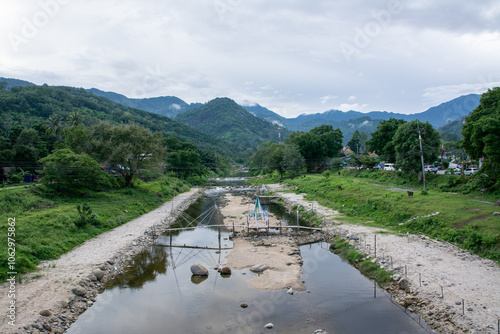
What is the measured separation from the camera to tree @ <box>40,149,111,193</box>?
33.7 m

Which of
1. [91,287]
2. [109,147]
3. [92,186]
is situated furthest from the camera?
[109,147]

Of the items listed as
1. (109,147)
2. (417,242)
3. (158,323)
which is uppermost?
(109,147)

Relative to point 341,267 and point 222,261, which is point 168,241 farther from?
point 341,267

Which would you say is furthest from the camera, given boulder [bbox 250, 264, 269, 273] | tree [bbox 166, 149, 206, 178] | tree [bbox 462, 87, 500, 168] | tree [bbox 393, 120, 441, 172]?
tree [bbox 166, 149, 206, 178]

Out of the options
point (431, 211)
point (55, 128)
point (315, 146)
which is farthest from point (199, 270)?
point (315, 146)

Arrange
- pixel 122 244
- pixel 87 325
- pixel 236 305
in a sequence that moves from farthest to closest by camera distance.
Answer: pixel 122 244 < pixel 236 305 < pixel 87 325

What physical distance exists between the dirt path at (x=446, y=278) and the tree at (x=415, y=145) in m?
20.7

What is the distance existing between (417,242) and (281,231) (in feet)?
38.4

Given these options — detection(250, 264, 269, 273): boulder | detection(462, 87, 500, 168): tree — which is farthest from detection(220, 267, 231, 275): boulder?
detection(462, 87, 500, 168): tree

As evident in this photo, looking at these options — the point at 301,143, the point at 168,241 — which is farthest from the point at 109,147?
the point at 301,143

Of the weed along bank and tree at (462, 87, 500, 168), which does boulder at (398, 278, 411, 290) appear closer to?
the weed along bank

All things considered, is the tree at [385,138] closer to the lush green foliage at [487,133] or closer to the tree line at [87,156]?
the lush green foliage at [487,133]

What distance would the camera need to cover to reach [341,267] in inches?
805

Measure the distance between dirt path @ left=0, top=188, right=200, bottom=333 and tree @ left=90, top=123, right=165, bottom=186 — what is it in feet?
55.0
